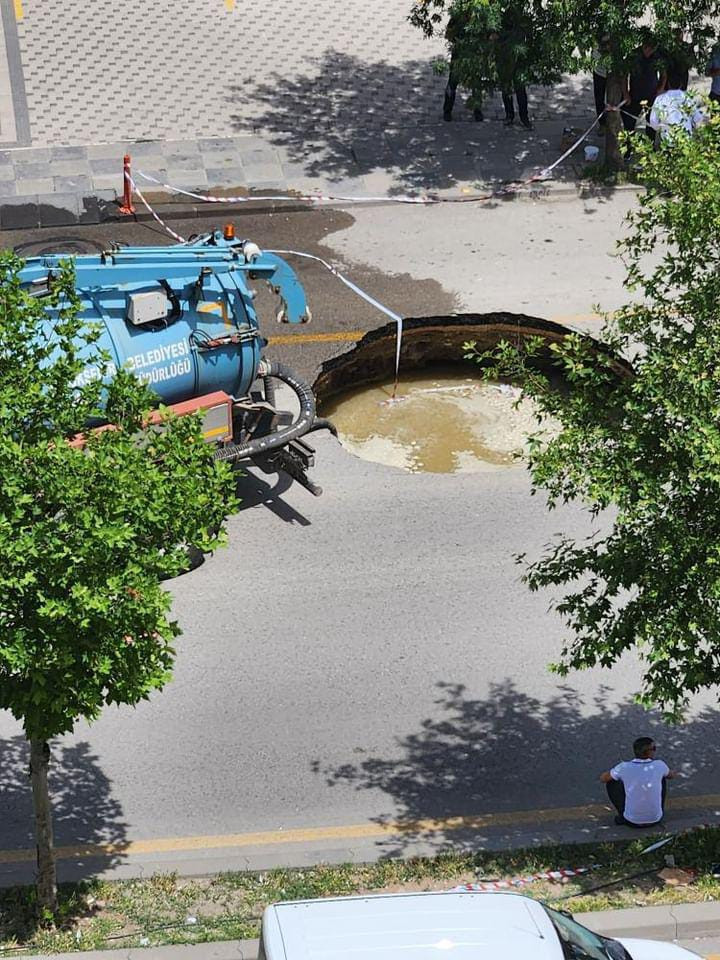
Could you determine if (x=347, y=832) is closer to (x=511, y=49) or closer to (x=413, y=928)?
(x=413, y=928)

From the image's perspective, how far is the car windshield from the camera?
30.8 ft

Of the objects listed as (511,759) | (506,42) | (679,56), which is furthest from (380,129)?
(511,759)

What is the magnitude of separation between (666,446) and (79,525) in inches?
151

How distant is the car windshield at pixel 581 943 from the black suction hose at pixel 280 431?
695 centimetres

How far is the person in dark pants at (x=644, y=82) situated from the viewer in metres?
22.0

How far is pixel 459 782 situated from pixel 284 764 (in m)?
1.47

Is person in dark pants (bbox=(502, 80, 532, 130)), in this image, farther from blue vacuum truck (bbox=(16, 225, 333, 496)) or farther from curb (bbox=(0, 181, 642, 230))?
blue vacuum truck (bbox=(16, 225, 333, 496))

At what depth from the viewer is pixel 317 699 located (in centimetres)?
1389

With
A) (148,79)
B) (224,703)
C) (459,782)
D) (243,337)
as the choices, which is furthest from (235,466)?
(148,79)

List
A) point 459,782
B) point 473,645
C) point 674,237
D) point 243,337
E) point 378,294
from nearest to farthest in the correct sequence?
point 674,237 → point 459,782 → point 473,645 → point 243,337 → point 378,294

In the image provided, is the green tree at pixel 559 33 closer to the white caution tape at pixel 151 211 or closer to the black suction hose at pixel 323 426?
the white caution tape at pixel 151 211

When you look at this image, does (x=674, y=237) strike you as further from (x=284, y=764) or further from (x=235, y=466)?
(x=235, y=466)

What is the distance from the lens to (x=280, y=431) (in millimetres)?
16234

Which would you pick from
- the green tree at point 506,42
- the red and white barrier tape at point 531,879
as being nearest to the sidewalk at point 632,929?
the red and white barrier tape at point 531,879
